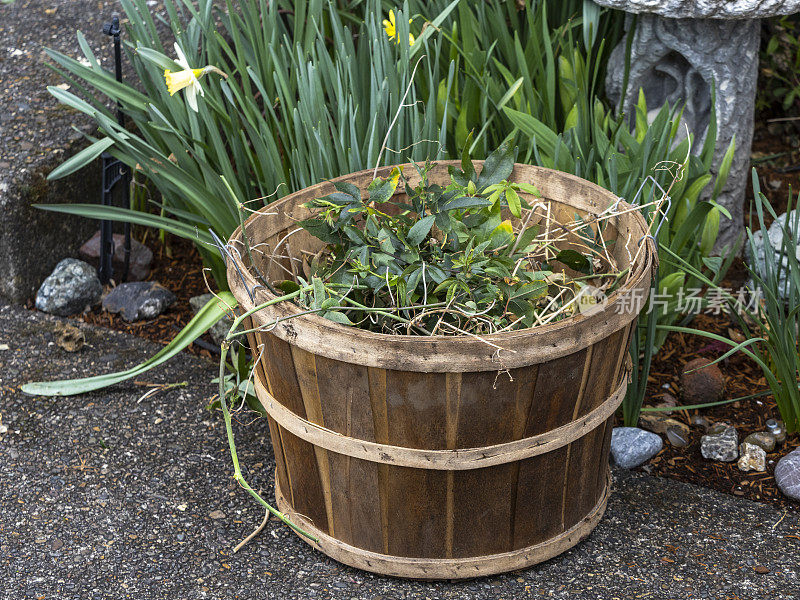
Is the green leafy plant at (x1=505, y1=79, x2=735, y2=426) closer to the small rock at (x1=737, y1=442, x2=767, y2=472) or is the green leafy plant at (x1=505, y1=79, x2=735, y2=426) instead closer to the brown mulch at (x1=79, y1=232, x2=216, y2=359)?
the small rock at (x1=737, y1=442, x2=767, y2=472)

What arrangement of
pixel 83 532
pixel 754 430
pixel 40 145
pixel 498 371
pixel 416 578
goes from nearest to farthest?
pixel 498 371, pixel 416 578, pixel 83 532, pixel 754 430, pixel 40 145

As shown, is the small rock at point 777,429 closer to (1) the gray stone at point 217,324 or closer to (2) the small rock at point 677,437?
(2) the small rock at point 677,437

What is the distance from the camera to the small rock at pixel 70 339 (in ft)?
7.43

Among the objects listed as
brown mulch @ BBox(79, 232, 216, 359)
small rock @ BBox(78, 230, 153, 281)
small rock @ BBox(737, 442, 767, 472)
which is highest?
small rock @ BBox(78, 230, 153, 281)

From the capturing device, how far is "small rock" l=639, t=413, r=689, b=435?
2029 mm

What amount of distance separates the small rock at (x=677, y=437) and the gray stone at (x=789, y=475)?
0.69ft

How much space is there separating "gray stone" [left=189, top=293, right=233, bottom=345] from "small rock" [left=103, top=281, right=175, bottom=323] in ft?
0.32

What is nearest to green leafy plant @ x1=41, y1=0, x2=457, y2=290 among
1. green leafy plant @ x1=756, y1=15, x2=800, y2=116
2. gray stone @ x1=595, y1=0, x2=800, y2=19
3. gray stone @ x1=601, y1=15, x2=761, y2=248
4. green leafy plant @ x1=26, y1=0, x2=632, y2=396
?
green leafy plant @ x1=26, y1=0, x2=632, y2=396

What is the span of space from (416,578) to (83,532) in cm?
70

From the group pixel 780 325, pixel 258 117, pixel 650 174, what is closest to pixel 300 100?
pixel 258 117

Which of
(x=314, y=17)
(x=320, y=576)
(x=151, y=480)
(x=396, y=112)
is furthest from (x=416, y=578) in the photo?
(x=314, y=17)

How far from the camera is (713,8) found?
2.03 meters

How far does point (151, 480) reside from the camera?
1.89 meters

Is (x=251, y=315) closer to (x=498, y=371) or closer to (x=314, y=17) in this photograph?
(x=498, y=371)
